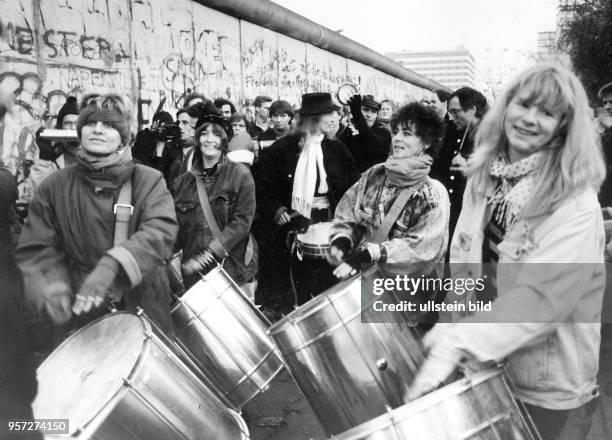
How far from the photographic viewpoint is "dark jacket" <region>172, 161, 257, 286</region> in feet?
13.6

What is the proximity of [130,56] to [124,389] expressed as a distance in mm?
5955

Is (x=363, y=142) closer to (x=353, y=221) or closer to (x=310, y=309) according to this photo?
(x=353, y=221)

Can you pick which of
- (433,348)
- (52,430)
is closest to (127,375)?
(52,430)

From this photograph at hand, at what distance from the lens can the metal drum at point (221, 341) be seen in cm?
328

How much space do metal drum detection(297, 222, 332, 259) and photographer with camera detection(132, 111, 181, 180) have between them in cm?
179

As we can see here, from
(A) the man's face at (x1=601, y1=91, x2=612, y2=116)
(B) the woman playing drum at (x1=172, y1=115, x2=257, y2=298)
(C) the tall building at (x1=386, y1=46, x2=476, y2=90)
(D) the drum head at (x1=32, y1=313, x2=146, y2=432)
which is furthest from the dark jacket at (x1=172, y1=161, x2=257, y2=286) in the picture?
(C) the tall building at (x1=386, y1=46, x2=476, y2=90)

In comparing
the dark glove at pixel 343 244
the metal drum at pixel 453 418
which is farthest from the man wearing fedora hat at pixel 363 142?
the metal drum at pixel 453 418

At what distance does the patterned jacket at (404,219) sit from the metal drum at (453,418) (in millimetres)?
1191

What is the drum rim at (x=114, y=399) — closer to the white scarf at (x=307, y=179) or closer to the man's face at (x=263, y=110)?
the white scarf at (x=307, y=179)

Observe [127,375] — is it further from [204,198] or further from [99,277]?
[204,198]

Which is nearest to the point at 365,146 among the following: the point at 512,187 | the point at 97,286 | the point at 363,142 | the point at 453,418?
the point at 363,142

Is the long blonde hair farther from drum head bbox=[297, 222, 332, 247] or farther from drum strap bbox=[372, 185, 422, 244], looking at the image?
drum head bbox=[297, 222, 332, 247]

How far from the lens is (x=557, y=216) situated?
5.49ft

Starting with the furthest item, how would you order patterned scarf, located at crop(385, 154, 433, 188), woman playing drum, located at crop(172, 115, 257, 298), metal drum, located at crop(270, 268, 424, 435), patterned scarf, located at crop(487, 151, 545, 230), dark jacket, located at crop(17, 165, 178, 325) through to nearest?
woman playing drum, located at crop(172, 115, 257, 298), patterned scarf, located at crop(385, 154, 433, 188), dark jacket, located at crop(17, 165, 178, 325), metal drum, located at crop(270, 268, 424, 435), patterned scarf, located at crop(487, 151, 545, 230)
